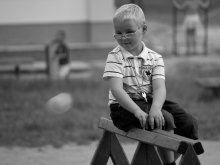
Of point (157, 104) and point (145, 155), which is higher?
point (157, 104)

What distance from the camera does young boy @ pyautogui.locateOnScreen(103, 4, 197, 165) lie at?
3852 millimetres

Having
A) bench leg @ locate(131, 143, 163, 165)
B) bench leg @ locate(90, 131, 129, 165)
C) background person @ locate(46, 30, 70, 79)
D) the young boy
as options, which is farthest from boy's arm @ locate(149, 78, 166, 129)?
background person @ locate(46, 30, 70, 79)

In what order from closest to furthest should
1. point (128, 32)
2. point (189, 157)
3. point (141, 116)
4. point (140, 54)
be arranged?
point (189, 157) → point (141, 116) → point (128, 32) → point (140, 54)

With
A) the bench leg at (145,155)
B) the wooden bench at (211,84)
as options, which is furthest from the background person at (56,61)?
the bench leg at (145,155)

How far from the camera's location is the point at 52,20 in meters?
16.0

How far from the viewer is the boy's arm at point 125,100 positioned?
149 inches

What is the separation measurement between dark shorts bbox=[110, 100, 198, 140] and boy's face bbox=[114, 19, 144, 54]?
42 centimetres

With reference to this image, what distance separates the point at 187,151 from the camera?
364 cm

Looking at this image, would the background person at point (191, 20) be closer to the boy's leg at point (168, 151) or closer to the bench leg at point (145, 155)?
the boy's leg at point (168, 151)

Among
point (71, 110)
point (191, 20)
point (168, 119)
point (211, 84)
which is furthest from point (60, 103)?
point (191, 20)

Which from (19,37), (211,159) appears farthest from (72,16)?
(211,159)

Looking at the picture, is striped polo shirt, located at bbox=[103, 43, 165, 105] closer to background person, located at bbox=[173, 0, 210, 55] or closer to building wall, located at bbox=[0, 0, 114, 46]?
building wall, located at bbox=[0, 0, 114, 46]

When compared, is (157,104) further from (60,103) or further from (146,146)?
(60,103)

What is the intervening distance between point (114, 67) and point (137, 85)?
20cm
